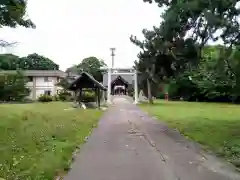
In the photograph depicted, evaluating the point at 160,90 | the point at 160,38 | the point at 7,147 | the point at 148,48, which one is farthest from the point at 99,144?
the point at 160,90

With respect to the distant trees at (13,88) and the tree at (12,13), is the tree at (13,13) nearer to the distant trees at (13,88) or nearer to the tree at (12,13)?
the tree at (12,13)

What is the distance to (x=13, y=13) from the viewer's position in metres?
11.4

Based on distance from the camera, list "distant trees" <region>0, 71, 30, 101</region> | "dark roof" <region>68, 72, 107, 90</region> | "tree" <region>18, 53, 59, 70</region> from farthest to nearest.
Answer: "tree" <region>18, 53, 59, 70</region> < "distant trees" <region>0, 71, 30, 101</region> < "dark roof" <region>68, 72, 107, 90</region>

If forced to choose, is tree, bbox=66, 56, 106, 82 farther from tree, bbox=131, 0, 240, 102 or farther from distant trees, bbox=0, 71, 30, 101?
tree, bbox=131, 0, 240, 102

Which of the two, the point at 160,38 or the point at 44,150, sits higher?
the point at 160,38

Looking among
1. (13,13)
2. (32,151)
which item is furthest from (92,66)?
(32,151)

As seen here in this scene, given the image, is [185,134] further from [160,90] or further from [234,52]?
[160,90]

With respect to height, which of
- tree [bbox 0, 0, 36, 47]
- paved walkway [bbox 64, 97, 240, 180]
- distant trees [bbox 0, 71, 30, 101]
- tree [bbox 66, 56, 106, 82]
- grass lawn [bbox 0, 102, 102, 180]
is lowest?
paved walkway [bbox 64, 97, 240, 180]

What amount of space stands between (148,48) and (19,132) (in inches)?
346

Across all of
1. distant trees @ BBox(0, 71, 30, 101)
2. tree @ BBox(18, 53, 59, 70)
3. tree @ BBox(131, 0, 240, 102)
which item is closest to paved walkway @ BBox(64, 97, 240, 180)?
tree @ BBox(131, 0, 240, 102)

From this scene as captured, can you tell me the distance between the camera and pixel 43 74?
58.9 meters

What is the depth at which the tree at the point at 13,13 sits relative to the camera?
1096 cm

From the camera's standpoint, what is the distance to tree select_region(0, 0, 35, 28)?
11.0 metres

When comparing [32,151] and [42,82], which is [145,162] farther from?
[42,82]
